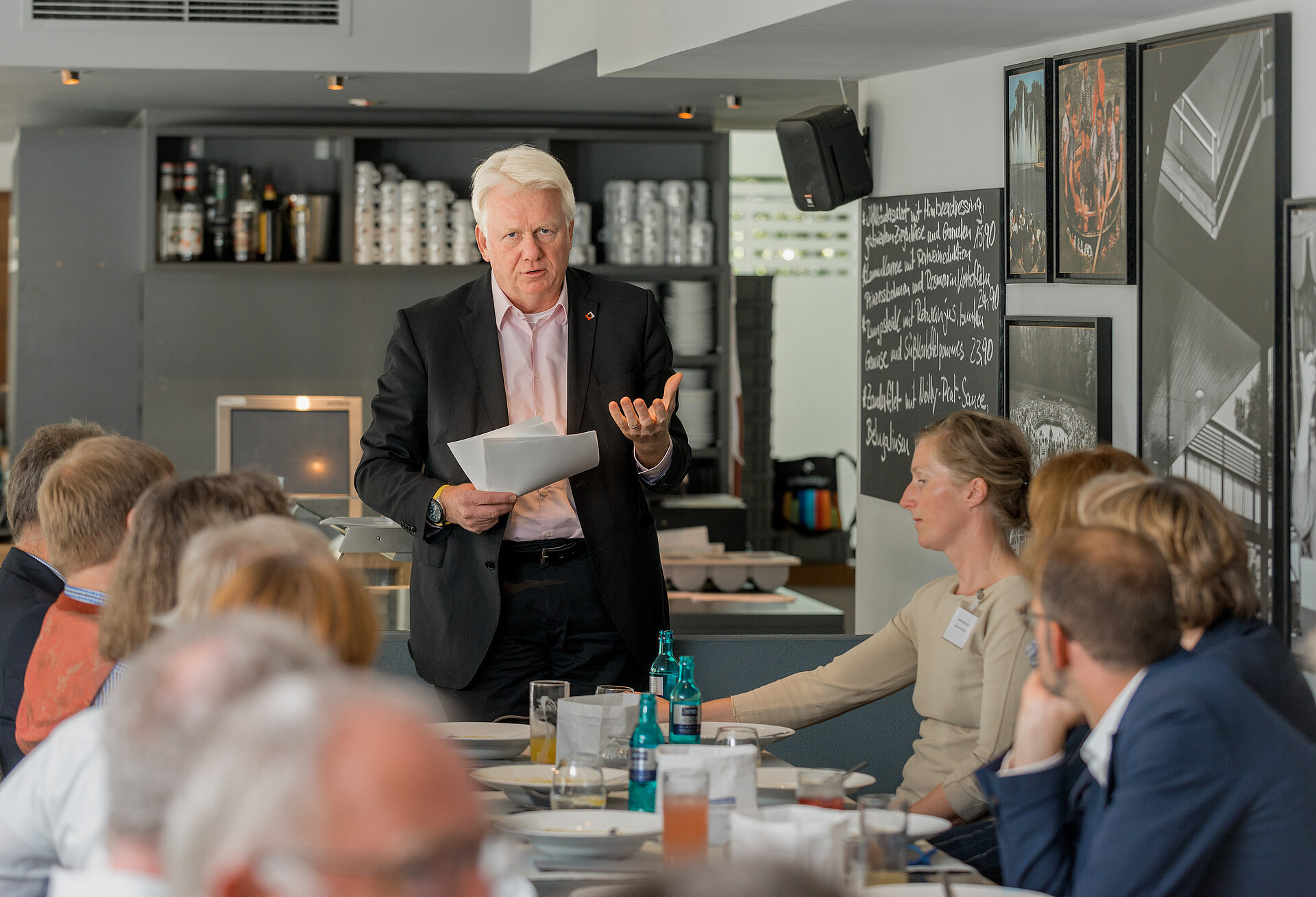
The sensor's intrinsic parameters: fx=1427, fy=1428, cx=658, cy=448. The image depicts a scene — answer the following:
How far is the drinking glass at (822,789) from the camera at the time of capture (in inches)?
68.6

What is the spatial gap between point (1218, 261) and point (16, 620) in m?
2.32

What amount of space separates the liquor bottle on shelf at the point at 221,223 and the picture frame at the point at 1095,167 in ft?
12.8

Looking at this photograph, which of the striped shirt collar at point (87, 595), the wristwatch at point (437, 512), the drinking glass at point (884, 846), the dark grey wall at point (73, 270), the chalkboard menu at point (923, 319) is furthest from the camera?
the dark grey wall at point (73, 270)

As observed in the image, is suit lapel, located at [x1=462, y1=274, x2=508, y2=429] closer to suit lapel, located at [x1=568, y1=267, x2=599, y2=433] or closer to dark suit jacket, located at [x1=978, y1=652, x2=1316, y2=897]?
suit lapel, located at [x1=568, y1=267, x2=599, y2=433]

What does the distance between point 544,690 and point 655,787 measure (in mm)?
346

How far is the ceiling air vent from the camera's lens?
516cm

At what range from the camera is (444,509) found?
268 cm

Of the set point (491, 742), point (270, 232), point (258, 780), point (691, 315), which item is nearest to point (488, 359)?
point (491, 742)

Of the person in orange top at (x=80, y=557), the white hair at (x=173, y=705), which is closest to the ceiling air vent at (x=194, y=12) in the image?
A: the person in orange top at (x=80, y=557)

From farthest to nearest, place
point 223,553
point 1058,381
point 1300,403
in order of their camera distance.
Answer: point 1058,381 → point 1300,403 → point 223,553

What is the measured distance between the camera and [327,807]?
80 centimetres

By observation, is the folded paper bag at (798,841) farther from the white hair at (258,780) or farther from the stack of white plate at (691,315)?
the stack of white plate at (691,315)

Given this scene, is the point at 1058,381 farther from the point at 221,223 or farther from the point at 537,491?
the point at 221,223

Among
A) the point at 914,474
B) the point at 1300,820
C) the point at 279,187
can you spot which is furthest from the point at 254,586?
the point at 279,187
